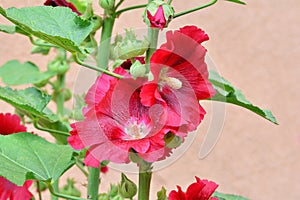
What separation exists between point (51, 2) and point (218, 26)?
1.07 metres

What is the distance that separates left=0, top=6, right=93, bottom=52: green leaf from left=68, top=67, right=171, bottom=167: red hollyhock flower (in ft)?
0.16

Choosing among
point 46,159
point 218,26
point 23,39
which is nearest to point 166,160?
point 46,159

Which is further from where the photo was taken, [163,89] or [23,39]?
[23,39]

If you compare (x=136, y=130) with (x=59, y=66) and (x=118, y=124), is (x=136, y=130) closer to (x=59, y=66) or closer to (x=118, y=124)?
(x=118, y=124)

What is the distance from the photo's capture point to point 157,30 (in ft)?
1.87

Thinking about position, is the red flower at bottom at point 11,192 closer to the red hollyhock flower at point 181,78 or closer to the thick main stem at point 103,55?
the thick main stem at point 103,55

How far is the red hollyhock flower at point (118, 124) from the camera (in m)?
0.52

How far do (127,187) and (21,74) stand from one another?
45 cm

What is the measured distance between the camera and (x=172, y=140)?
537mm

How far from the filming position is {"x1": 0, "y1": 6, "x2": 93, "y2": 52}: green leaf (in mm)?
556

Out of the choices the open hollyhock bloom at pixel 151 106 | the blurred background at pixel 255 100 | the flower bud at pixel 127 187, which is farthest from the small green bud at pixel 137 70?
the blurred background at pixel 255 100

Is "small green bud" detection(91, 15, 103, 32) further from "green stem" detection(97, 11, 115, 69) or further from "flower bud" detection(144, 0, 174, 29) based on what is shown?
"flower bud" detection(144, 0, 174, 29)

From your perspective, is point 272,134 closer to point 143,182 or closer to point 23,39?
point 23,39

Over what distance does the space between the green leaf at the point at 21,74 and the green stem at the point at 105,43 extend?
259 mm
